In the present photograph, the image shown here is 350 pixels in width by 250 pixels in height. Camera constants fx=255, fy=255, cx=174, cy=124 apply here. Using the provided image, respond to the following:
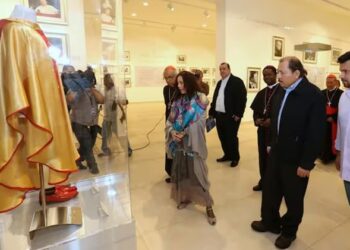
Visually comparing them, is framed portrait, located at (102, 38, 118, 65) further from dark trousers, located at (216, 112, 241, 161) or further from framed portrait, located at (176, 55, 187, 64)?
framed portrait, located at (176, 55, 187, 64)

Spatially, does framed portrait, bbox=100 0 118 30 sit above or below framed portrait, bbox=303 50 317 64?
below

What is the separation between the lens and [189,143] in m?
2.42

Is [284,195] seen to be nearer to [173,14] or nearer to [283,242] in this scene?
[283,242]

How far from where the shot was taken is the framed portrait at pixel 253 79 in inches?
304

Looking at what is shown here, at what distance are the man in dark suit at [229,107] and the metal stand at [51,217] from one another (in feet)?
8.93

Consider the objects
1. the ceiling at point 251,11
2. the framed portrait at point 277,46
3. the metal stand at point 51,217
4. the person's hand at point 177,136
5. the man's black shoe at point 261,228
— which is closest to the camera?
the metal stand at point 51,217

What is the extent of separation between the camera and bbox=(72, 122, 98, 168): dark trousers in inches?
102

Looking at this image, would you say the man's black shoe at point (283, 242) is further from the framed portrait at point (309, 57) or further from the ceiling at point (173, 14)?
the framed portrait at point (309, 57)

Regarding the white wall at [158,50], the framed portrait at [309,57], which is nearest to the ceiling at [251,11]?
the white wall at [158,50]

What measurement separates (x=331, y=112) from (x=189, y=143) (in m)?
2.90

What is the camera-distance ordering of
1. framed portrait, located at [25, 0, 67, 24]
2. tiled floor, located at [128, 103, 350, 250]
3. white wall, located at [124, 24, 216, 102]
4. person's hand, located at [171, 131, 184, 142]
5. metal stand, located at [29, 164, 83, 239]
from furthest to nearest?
white wall, located at [124, 24, 216, 102]
framed portrait, located at [25, 0, 67, 24]
person's hand, located at [171, 131, 184, 142]
tiled floor, located at [128, 103, 350, 250]
metal stand, located at [29, 164, 83, 239]

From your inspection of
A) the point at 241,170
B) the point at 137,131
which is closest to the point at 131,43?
the point at 137,131

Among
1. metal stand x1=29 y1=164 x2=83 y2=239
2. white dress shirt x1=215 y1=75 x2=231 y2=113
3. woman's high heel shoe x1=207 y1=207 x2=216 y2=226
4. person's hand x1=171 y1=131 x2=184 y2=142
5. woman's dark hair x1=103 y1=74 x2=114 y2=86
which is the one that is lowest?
woman's high heel shoe x1=207 y1=207 x2=216 y2=226

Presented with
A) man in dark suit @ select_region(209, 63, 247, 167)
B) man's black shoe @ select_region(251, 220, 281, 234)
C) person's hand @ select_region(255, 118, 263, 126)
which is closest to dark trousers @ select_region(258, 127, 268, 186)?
person's hand @ select_region(255, 118, 263, 126)
